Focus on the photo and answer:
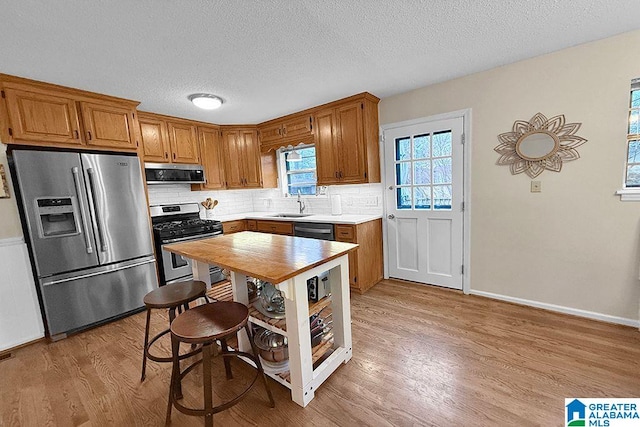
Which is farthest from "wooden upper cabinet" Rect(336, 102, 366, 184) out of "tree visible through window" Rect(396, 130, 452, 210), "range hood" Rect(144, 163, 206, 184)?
"range hood" Rect(144, 163, 206, 184)

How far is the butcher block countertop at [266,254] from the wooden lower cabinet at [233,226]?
1.62 meters

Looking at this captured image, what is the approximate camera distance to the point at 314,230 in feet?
10.5

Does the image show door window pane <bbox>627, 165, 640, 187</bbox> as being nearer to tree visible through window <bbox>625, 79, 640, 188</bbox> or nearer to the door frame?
tree visible through window <bbox>625, 79, 640, 188</bbox>

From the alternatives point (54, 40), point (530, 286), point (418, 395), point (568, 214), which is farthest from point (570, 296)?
point (54, 40)

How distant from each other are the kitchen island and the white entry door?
166 centimetres

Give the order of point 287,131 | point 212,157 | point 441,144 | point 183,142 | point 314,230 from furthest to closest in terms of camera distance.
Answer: point 212,157 → point 287,131 → point 183,142 → point 314,230 → point 441,144

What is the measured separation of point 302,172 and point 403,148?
1.68 metres

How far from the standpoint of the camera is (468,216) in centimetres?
273

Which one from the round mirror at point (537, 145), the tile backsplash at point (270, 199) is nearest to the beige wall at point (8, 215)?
the tile backsplash at point (270, 199)

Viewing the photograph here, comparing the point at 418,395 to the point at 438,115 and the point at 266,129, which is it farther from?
the point at 266,129

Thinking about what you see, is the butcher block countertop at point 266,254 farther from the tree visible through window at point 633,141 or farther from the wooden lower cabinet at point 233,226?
the tree visible through window at point 633,141

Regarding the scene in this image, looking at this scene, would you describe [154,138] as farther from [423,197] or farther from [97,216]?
[423,197]

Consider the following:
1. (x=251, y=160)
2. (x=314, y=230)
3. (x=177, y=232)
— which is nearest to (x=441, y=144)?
(x=314, y=230)

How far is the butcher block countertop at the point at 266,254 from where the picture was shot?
1.31 metres
